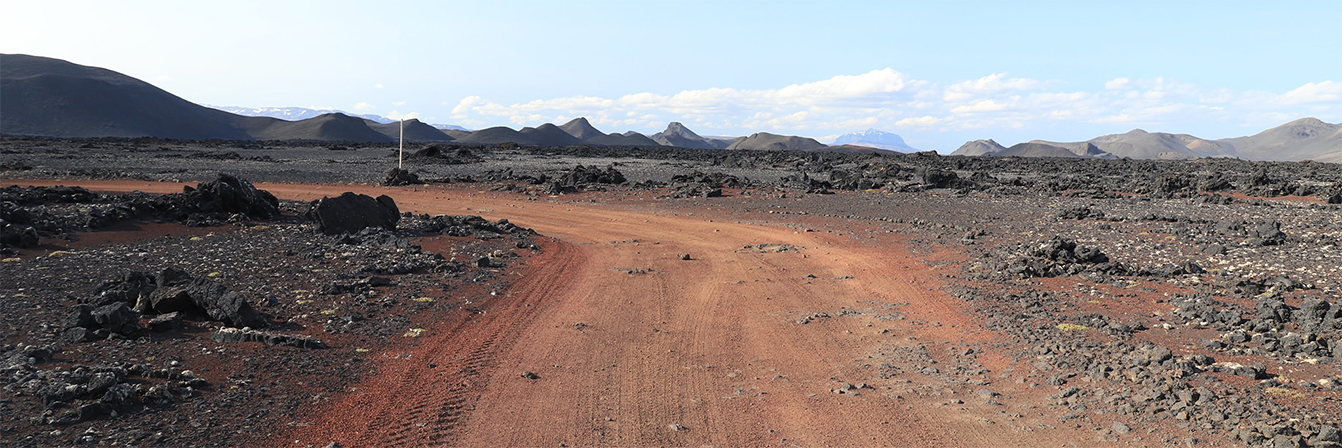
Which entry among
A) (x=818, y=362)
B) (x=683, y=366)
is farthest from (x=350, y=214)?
(x=818, y=362)

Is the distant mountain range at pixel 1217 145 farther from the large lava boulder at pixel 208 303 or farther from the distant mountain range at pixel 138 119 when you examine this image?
the large lava boulder at pixel 208 303

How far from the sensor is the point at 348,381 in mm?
6867

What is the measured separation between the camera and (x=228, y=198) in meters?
15.8

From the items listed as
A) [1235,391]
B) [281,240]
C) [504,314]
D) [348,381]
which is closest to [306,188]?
[281,240]

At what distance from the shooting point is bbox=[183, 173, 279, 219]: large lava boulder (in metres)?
15.6

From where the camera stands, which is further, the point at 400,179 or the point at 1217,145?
the point at 1217,145

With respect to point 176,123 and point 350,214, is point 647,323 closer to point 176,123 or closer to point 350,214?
point 350,214

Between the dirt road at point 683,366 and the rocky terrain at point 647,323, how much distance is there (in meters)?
0.04

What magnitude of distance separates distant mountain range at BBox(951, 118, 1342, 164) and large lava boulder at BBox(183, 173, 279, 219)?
128563 millimetres

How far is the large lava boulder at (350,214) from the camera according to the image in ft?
47.8

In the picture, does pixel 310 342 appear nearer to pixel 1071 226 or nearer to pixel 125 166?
pixel 1071 226

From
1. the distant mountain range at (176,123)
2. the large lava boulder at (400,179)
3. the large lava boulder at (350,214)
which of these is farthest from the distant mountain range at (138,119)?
the large lava boulder at (350,214)

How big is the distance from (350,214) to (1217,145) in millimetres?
221234

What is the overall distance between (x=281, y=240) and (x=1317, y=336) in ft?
46.6
